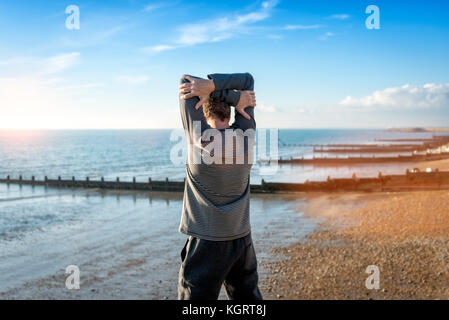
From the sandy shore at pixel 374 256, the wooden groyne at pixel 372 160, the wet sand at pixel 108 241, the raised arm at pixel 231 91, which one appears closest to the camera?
the raised arm at pixel 231 91

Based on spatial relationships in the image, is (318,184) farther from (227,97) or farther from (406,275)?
(227,97)

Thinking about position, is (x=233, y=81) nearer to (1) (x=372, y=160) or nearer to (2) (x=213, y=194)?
(2) (x=213, y=194)

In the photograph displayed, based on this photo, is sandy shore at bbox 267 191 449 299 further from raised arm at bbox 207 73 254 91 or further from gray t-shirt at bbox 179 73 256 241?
raised arm at bbox 207 73 254 91

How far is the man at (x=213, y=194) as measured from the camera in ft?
7.38

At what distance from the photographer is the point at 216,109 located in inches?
91.4

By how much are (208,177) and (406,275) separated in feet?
36.2

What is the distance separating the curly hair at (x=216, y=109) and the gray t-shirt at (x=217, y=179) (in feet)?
0.13

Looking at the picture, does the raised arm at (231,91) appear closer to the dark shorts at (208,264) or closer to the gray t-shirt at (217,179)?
the gray t-shirt at (217,179)

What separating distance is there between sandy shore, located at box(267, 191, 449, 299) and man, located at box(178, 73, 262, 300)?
8.94m

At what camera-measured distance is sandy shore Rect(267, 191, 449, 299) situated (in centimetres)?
1055

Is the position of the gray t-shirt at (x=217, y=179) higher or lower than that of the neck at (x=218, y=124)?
lower

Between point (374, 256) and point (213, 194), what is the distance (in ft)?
41.5

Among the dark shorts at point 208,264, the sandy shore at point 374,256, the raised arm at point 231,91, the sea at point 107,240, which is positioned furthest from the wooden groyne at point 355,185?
the dark shorts at point 208,264

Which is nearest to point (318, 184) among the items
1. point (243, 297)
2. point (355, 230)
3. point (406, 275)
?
point (355, 230)
